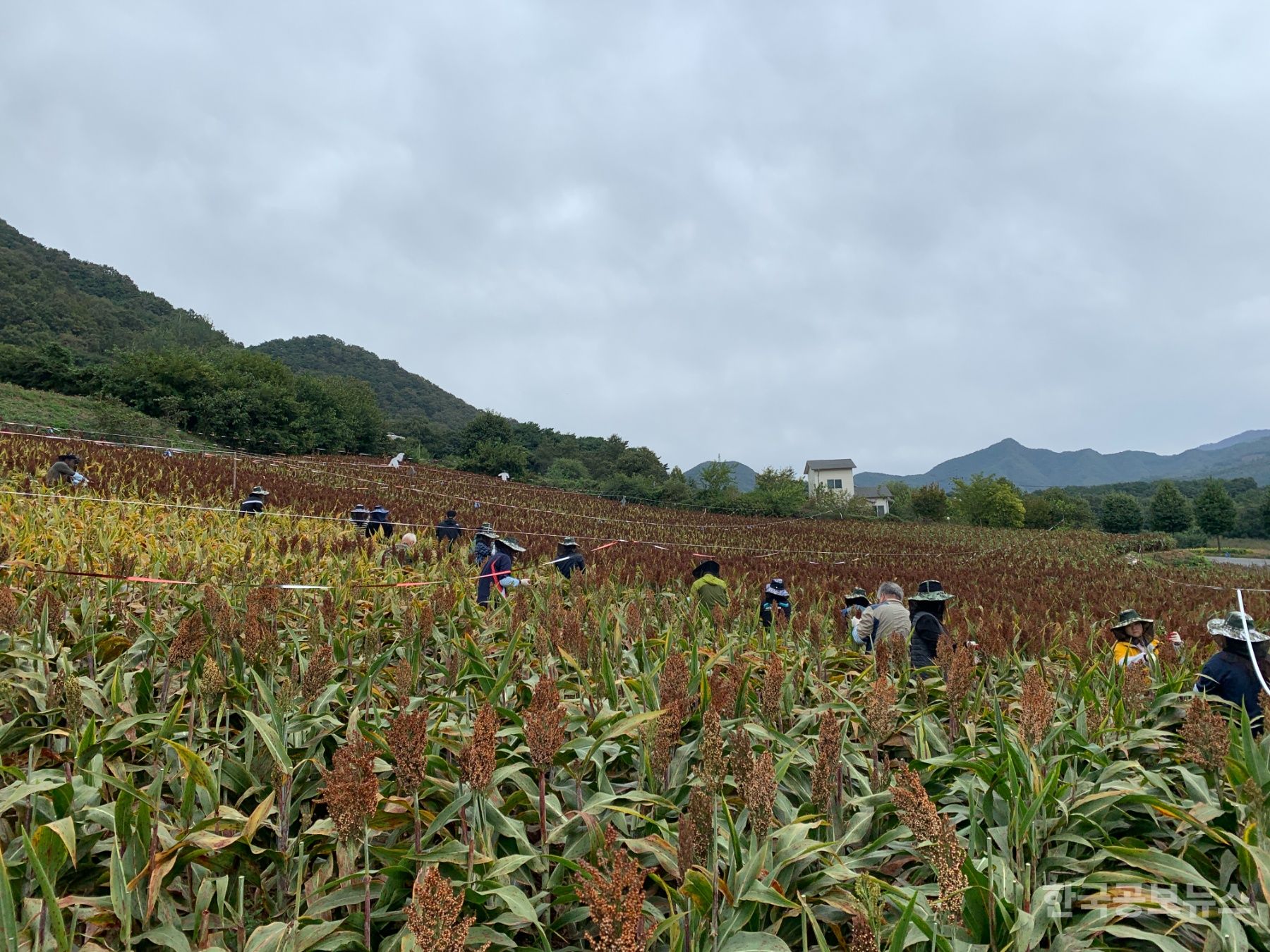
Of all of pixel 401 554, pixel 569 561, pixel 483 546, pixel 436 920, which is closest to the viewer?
pixel 436 920

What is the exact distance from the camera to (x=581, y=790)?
2.20m

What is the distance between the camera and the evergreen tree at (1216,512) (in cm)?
4712

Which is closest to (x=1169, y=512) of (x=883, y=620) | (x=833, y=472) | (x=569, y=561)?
(x=833, y=472)

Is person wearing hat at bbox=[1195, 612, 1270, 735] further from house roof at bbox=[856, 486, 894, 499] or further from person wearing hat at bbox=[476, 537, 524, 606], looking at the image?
house roof at bbox=[856, 486, 894, 499]

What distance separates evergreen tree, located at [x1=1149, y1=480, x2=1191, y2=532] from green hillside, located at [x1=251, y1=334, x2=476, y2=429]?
73.0 m

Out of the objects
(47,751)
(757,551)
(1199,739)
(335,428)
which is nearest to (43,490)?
(47,751)

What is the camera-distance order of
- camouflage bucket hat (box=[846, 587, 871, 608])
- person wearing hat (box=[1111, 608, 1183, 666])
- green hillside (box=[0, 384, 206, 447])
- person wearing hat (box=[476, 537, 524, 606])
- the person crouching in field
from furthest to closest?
green hillside (box=[0, 384, 206, 447]), camouflage bucket hat (box=[846, 587, 871, 608]), the person crouching in field, person wearing hat (box=[476, 537, 524, 606]), person wearing hat (box=[1111, 608, 1183, 666])

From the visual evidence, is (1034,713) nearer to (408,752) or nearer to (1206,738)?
(1206,738)

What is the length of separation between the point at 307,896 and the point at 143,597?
3437mm

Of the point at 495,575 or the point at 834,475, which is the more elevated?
the point at 834,475

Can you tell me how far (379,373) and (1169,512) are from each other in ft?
309

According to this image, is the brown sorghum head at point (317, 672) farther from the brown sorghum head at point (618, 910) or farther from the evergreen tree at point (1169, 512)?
the evergreen tree at point (1169, 512)

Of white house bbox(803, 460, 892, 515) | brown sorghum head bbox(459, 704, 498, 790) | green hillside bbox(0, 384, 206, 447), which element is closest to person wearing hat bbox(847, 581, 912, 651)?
brown sorghum head bbox(459, 704, 498, 790)

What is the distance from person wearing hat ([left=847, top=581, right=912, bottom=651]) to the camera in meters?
5.18
